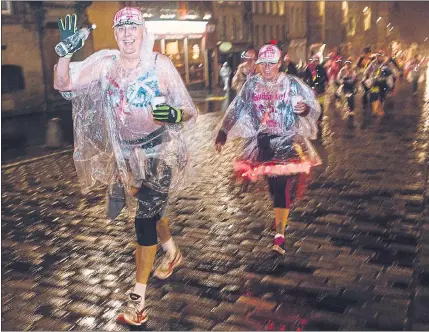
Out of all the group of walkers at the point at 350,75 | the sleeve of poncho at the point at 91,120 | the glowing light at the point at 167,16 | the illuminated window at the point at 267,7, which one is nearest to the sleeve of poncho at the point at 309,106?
the sleeve of poncho at the point at 91,120

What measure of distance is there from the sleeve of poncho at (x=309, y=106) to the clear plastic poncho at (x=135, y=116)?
56.8 inches

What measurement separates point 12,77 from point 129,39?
59.1 feet

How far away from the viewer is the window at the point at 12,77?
19959mm

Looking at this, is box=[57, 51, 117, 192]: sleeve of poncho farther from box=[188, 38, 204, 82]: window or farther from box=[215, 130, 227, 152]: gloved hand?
box=[188, 38, 204, 82]: window

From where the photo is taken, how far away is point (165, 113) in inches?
145

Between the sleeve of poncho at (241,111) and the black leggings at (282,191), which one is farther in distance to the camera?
the sleeve of poncho at (241,111)

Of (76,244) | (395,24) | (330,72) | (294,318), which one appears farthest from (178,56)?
(395,24)

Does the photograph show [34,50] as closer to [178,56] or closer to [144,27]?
[178,56]

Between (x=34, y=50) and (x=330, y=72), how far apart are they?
11265 millimetres

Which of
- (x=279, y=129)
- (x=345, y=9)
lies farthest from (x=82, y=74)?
(x=345, y=9)

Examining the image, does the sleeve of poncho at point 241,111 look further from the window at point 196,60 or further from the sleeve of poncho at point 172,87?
the window at point 196,60

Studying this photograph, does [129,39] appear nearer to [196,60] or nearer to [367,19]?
[196,60]

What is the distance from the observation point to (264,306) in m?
3.91

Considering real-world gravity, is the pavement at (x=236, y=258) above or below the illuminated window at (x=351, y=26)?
below
